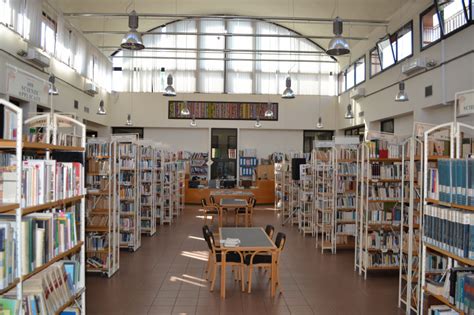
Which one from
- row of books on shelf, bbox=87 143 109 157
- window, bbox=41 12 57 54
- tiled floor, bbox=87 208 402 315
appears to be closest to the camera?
tiled floor, bbox=87 208 402 315

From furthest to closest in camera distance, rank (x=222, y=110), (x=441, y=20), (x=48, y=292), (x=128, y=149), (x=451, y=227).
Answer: (x=222, y=110), (x=441, y=20), (x=128, y=149), (x=451, y=227), (x=48, y=292)

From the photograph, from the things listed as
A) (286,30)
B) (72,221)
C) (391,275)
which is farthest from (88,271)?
(286,30)

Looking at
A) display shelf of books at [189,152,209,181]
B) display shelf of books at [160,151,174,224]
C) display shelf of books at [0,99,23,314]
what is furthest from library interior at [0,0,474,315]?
display shelf of books at [189,152,209,181]

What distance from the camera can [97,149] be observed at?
7.48 meters

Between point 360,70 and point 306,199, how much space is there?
707cm

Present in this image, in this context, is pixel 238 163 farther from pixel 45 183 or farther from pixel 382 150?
pixel 45 183

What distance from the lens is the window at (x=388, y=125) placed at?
12949mm

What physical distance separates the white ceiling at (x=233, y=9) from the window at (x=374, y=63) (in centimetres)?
90

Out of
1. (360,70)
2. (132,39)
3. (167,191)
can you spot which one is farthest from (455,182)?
(360,70)

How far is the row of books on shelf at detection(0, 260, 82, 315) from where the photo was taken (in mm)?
2934

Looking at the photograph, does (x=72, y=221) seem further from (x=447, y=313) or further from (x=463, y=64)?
(x=463, y=64)

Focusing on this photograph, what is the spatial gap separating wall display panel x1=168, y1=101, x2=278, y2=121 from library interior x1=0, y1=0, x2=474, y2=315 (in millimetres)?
62

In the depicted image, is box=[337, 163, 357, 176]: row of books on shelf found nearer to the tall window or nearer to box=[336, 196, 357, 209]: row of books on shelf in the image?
box=[336, 196, 357, 209]: row of books on shelf

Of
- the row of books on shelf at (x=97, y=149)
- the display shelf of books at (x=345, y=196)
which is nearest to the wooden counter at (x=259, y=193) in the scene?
the display shelf of books at (x=345, y=196)
